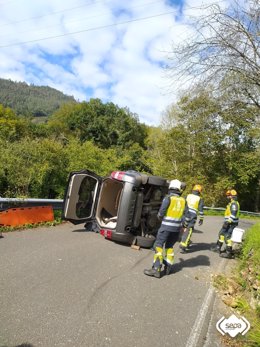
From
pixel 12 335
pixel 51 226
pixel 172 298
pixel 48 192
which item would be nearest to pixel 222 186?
pixel 48 192

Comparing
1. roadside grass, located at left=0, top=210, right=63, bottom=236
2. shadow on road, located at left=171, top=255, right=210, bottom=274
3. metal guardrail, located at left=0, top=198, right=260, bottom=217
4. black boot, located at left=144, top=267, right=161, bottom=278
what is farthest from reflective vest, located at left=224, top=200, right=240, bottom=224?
metal guardrail, located at left=0, top=198, right=260, bottom=217

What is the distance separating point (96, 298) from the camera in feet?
15.5

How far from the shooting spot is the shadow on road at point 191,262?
7.00 meters

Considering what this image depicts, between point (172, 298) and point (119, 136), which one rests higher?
point (119, 136)

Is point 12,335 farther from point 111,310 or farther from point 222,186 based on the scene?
point 222,186

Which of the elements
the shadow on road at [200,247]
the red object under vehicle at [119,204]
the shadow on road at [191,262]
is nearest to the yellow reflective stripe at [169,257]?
the shadow on road at [191,262]

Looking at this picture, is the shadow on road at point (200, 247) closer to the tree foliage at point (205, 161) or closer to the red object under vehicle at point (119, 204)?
the red object under vehicle at point (119, 204)

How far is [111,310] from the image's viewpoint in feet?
14.5

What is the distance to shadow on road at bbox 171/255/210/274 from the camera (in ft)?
23.0

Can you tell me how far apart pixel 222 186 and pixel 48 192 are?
2049cm

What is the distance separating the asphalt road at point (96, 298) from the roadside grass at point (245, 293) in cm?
27

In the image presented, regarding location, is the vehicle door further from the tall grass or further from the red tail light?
the tall grass

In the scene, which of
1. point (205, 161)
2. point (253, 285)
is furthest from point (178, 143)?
point (253, 285)

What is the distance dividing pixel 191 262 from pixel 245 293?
1973 millimetres
